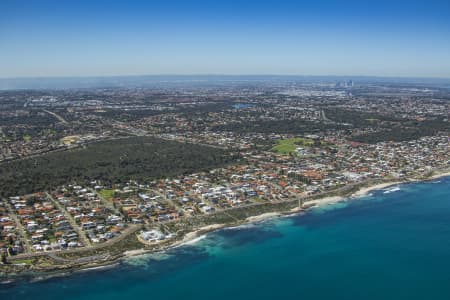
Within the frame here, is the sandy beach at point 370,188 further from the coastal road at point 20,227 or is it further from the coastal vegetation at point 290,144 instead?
the coastal road at point 20,227

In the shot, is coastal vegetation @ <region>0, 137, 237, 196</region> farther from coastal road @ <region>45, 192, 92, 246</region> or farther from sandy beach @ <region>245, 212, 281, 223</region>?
sandy beach @ <region>245, 212, 281, 223</region>

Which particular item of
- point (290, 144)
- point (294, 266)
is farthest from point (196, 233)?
point (290, 144)

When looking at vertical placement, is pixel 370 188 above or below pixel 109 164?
below

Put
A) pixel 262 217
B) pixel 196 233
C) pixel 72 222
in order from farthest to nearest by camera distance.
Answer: pixel 262 217, pixel 72 222, pixel 196 233

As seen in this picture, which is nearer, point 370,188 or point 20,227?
point 20,227

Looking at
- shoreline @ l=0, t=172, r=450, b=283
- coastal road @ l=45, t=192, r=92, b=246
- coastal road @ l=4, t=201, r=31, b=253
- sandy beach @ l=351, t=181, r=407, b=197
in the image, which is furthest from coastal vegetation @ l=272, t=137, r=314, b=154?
coastal road @ l=4, t=201, r=31, b=253

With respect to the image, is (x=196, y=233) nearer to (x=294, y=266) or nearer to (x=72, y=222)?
(x=294, y=266)

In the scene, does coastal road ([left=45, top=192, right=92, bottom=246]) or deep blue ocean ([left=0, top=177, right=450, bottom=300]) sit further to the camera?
coastal road ([left=45, top=192, right=92, bottom=246])

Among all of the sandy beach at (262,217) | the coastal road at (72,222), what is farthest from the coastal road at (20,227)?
the sandy beach at (262,217)
